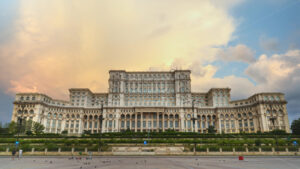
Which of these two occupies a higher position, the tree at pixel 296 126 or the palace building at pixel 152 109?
the palace building at pixel 152 109

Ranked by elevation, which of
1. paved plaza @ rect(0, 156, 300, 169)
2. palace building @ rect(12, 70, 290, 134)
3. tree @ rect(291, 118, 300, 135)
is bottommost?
paved plaza @ rect(0, 156, 300, 169)

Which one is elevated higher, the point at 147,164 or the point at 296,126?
the point at 296,126

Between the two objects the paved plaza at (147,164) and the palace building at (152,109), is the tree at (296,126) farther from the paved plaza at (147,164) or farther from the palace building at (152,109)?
the paved plaza at (147,164)

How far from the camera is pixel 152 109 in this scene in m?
105

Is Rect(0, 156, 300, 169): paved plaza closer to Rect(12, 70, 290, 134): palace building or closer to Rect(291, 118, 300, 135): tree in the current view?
Rect(291, 118, 300, 135): tree

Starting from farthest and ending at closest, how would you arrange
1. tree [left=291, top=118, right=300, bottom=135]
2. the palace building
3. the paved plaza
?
1. the palace building
2. tree [left=291, top=118, right=300, bottom=135]
3. the paved plaza

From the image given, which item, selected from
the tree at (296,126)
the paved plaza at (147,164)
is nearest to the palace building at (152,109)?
the tree at (296,126)

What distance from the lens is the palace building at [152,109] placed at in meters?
98.6

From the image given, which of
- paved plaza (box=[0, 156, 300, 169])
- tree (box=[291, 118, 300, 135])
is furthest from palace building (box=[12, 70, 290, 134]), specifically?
paved plaza (box=[0, 156, 300, 169])

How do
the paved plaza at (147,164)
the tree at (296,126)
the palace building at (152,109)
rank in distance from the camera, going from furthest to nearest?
the palace building at (152,109)
the tree at (296,126)
the paved plaza at (147,164)

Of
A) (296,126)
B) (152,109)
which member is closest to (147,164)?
(152,109)

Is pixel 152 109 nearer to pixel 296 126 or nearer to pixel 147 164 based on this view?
pixel 296 126

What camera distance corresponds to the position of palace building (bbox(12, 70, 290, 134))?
98.6m

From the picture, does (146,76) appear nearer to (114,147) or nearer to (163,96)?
(163,96)
